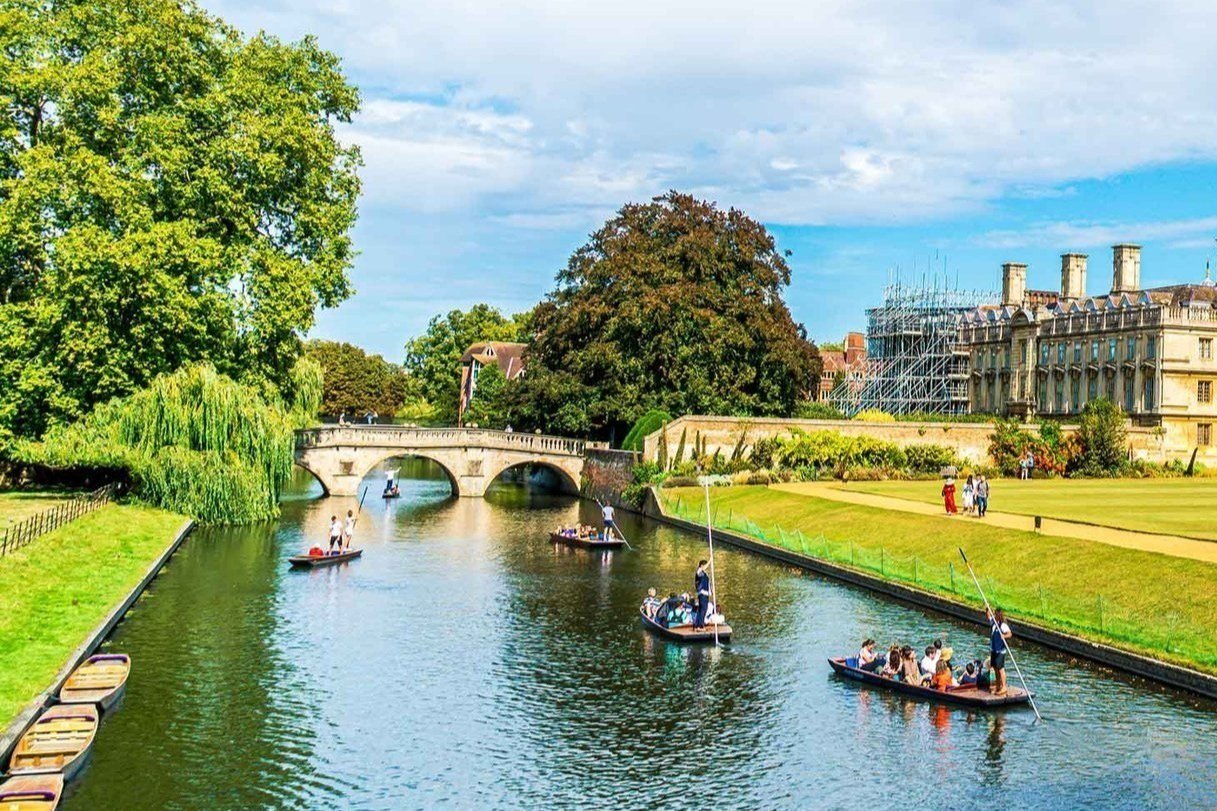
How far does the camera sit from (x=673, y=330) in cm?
7344

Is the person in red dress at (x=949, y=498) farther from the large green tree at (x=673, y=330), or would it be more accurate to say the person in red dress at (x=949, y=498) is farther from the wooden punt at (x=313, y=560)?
the large green tree at (x=673, y=330)

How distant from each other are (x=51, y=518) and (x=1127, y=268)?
7692 cm

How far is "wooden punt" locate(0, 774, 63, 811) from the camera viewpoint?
715 inches

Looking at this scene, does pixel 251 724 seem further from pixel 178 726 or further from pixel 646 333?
pixel 646 333

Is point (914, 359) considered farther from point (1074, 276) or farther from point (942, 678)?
point (942, 678)

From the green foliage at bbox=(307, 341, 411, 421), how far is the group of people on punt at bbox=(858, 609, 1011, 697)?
113m

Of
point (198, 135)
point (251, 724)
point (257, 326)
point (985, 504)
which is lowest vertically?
point (251, 724)

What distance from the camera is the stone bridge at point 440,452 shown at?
69250mm

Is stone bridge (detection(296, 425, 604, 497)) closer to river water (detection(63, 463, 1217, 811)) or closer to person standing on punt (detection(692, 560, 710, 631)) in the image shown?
river water (detection(63, 463, 1217, 811))

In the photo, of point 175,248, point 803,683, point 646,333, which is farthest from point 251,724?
point 646,333

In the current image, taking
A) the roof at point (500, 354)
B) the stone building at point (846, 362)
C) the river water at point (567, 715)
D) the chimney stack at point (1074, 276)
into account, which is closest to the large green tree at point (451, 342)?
the roof at point (500, 354)

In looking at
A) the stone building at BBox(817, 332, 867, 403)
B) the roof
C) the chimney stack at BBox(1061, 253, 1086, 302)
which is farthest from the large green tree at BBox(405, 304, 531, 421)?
the chimney stack at BBox(1061, 253, 1086, 302)

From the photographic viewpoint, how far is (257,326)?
54250 millimetres

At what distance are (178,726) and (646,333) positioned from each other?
5248cm
